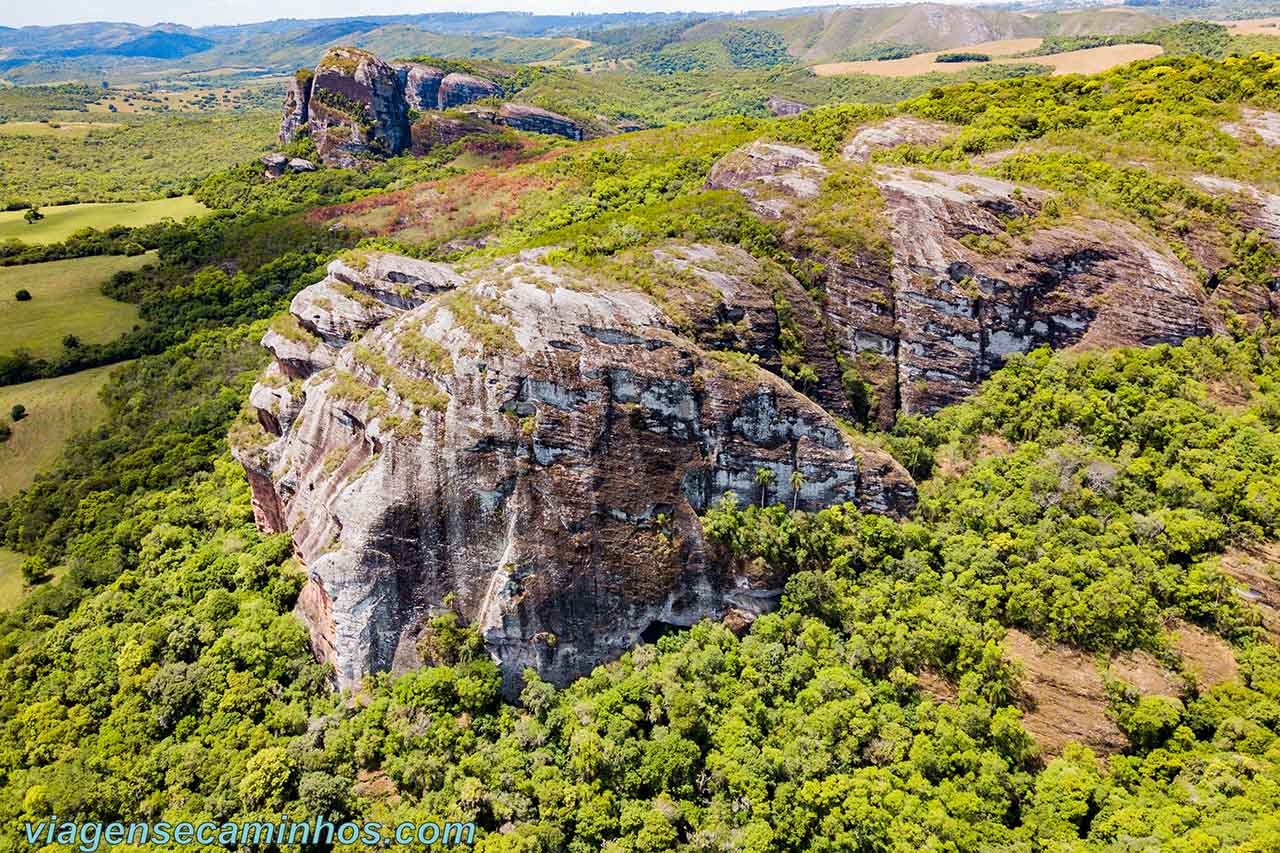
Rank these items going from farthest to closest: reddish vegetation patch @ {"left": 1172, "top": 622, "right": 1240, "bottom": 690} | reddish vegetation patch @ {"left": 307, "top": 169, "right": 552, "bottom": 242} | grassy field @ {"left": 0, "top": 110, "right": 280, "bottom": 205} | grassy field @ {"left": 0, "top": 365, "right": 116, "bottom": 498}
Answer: grassy field @ {"left": 0, "top": 110, "right": 280, "bottom": 205} → reddish vegetation patch @ {"left": 307, "top": 169, "right": 552, "bottom": 242} → grassy field @ {"left": 0, "top": 365, "right": 116, "bottom": 498} → reddish vegetation patch @ {"left": 1172, "top": 622, "right": 1240, "bottom": 690}

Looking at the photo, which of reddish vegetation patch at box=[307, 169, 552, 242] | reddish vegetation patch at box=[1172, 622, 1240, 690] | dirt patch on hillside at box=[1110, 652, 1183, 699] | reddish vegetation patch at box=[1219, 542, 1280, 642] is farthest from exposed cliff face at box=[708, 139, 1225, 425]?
reddish vegetation patch at box=[307, 169, 552, 242]

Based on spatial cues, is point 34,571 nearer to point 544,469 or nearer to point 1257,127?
point 544,469

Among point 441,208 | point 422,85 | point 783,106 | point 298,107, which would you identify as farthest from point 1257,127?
point 422,85

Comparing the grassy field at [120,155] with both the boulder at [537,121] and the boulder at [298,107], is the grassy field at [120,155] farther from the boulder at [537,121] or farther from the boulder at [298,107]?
the boulder at [537,121]

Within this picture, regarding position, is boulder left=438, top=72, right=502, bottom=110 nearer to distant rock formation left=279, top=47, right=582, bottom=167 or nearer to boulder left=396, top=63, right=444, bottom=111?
boulder left=396, top=63, right=444, bottom=111

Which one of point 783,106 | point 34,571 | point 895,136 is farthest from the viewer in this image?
point 783,106

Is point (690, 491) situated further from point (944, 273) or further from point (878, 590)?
point (944, 273)

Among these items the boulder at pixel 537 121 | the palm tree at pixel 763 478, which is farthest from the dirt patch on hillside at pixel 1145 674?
the boulder at pixel 537 121

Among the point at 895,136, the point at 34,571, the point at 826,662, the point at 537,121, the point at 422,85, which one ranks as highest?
the point at 422,85
